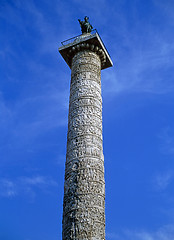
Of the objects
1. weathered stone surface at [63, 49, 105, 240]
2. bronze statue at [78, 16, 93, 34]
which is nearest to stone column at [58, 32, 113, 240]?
weathered stone surface at [63, 49, 105, 240]

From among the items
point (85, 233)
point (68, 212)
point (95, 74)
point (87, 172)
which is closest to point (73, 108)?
point (95, 74)

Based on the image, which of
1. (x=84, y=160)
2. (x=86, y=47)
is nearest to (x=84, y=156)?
(x=84, y=160)

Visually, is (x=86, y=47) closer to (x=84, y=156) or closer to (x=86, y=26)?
(x=86, y=26)

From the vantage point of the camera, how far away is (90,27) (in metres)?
8.50

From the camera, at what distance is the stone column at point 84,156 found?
512 centimetres

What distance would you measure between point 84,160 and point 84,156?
86 millimetres

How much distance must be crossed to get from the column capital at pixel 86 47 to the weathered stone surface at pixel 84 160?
1.13 feet

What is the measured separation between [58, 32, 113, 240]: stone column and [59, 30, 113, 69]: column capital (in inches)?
1.1

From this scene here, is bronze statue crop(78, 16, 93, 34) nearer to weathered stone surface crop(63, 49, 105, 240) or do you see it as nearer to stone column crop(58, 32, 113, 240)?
stone column crop(58, 32, 113, 240)

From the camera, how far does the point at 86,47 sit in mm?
7648

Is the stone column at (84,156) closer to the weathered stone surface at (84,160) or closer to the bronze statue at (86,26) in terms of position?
the weathered stone surface at (84,160)

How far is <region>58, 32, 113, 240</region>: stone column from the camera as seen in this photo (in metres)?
5.12

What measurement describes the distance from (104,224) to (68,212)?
2.17 feet

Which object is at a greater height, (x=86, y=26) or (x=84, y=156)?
(x=86, y=26)
